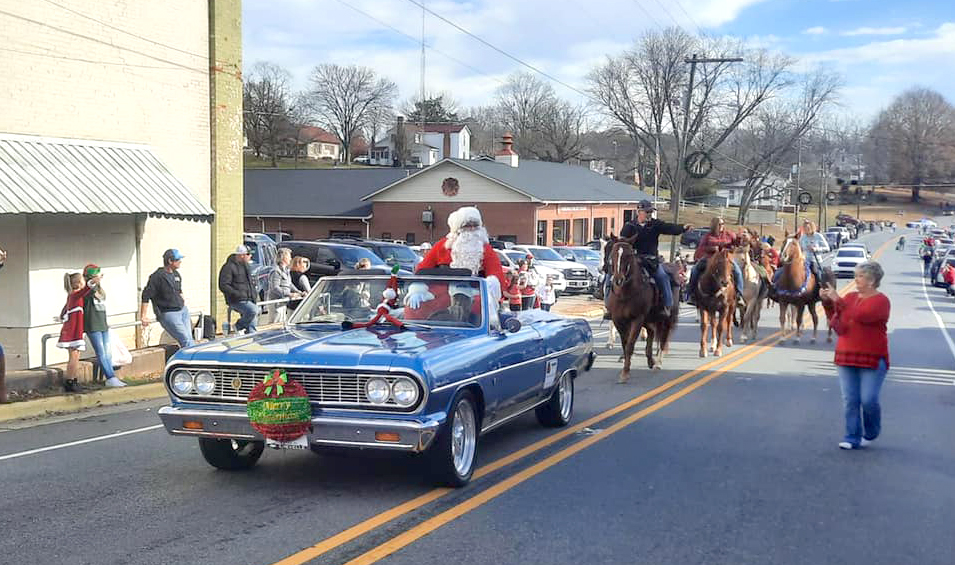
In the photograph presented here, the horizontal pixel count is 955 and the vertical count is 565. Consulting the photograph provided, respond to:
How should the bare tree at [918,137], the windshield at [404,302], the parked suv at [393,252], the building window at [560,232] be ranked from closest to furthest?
the windshield at [404,302], the parked suv at [393,252], the building window at [560,232], the bare tree at [918,137]

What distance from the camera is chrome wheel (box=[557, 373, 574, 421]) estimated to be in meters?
10.0

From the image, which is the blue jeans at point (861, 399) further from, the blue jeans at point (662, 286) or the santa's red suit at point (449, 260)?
the blue jeans at point (662, 286)

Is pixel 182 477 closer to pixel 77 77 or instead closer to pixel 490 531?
pixel 490 531

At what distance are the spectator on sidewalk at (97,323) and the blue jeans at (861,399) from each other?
9.02m

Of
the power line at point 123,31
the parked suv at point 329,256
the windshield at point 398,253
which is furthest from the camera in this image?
the windshield at point 398,253

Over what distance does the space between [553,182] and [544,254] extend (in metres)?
19.1

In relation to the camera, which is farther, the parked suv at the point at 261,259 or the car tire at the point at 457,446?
the parked suv at the point at 261,259

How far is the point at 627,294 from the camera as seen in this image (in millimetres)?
14148

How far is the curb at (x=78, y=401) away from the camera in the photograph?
10984 millimetres

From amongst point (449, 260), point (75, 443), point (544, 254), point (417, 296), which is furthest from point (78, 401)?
point (544, 254)

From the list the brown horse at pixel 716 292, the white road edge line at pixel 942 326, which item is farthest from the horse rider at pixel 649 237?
the white road edge line at pixel 942 326

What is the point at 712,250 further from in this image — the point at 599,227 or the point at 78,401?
the point at 599,227

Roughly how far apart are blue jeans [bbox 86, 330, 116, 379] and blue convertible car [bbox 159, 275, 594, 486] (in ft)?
16.7

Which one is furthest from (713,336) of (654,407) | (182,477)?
(182,477)
